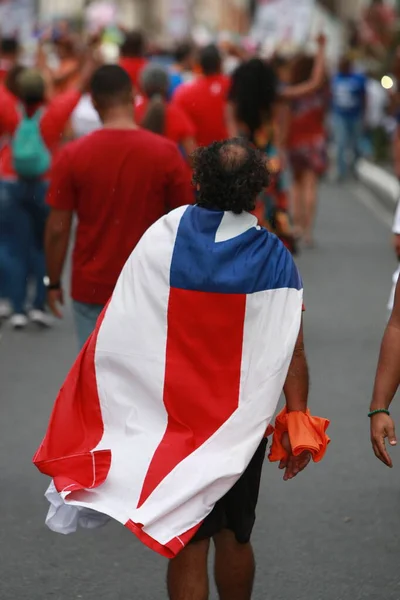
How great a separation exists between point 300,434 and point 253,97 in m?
4.67

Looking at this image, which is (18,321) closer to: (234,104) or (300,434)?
(234,104)

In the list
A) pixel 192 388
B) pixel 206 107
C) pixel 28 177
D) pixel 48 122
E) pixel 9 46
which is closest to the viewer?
pixel 192 388

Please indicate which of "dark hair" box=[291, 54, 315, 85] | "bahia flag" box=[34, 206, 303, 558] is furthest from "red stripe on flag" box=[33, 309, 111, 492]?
"dark hair" box=[291, 54, 315, 85]

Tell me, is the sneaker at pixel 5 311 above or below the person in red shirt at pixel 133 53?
below

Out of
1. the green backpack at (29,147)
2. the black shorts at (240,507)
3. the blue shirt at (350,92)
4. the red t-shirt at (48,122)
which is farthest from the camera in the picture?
the blue shirt at (350,92)

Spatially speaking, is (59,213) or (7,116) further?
(7,116)

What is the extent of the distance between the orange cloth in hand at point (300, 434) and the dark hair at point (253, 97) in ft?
14.9

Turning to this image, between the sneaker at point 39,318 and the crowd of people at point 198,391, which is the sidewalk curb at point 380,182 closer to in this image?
the sneaker at point 39,318

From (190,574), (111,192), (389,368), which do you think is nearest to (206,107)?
(111,192)

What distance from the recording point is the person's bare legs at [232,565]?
4.67 metres

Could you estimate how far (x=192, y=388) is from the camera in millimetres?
4477

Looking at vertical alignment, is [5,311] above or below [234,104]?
below

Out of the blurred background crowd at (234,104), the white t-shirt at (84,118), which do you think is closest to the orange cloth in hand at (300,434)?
the blurred background crowd at (234,104)

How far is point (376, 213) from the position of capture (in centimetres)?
2014
